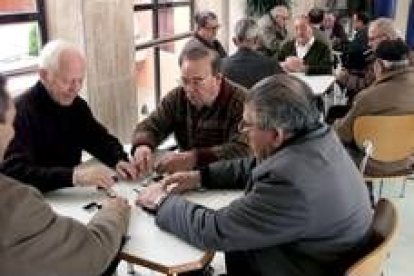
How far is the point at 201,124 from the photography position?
246 centimetres

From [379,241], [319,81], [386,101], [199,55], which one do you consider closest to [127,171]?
[199,55]

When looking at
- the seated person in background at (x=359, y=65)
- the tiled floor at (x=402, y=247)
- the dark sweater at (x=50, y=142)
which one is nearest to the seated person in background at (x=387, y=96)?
the tiled floor at (x=402, y=247)

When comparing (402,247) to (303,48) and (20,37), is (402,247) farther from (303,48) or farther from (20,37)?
(20,37)

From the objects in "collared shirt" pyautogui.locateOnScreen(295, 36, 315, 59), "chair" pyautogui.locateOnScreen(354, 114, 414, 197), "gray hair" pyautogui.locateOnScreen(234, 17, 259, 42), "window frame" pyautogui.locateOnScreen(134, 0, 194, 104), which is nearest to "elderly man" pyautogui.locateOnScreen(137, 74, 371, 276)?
"chair" pyautogui.locateOnScreen(354, 114, 414, 197)

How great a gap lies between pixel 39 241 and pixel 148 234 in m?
0.47

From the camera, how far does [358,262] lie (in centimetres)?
140

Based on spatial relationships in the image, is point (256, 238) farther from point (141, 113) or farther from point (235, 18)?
point (235, 18)

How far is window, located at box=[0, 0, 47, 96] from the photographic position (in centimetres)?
328

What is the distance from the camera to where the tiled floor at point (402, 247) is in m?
2.77

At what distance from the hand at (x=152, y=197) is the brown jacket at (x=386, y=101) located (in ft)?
5.47

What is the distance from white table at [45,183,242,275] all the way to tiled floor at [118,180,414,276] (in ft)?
1.88

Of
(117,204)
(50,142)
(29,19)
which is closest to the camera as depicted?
(117,204)

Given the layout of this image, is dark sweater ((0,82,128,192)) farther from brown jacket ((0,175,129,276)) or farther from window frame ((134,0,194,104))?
window frame ((134,0,194,104))

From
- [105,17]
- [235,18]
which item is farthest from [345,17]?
[105,17]
